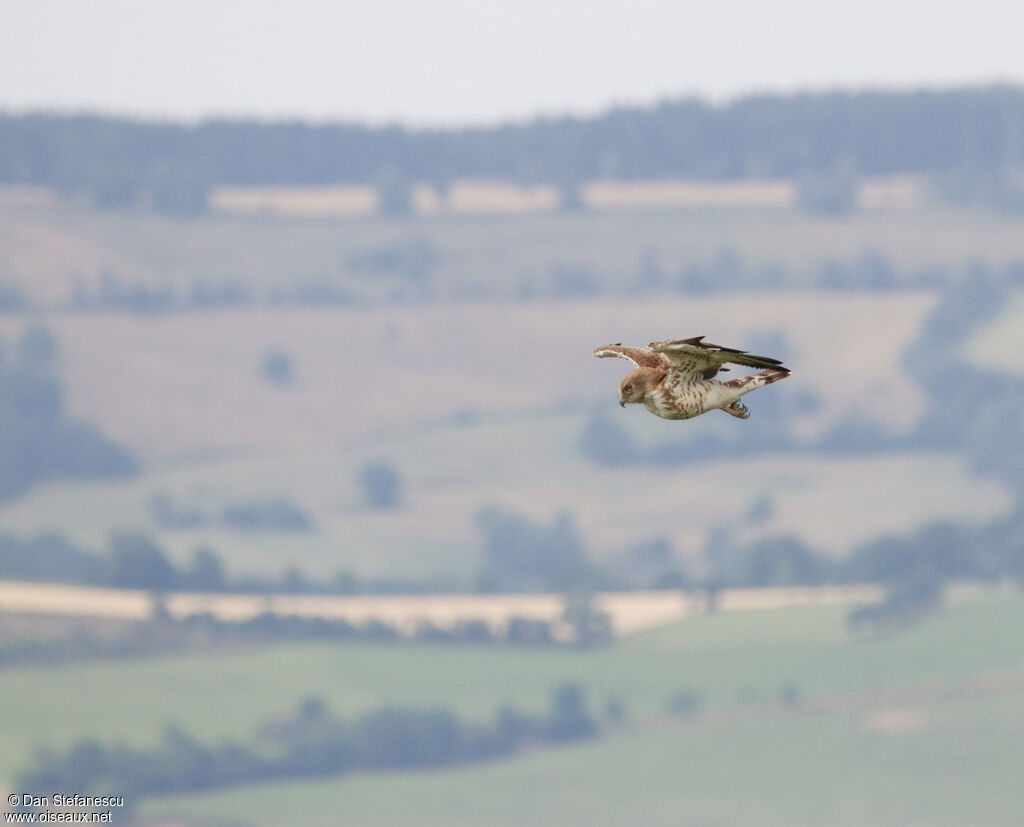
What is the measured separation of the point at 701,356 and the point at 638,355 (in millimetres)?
1262

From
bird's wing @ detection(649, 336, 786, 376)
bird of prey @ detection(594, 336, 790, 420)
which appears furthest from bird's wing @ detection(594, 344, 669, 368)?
bird's wing @ detection(649, 336, 786, 376)

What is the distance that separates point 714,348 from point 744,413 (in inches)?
75.6

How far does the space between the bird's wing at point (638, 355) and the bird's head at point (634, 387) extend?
31 cm

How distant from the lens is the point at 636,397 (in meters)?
24.0

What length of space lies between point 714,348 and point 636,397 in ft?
3.77

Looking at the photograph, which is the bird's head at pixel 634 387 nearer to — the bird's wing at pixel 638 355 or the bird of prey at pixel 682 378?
the bird of prey at pixel 682 378

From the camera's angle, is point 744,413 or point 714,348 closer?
point 714,348

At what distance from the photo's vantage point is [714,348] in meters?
23.3

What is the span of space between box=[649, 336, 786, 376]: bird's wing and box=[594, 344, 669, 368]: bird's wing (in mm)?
256

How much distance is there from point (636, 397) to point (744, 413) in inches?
64.0

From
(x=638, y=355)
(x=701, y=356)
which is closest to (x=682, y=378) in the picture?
(x=701, y=356)

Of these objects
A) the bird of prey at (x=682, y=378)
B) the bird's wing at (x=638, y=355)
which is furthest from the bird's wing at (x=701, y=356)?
the bird's wing at (x=638, y=355)

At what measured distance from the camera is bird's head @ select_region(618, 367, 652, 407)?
24.0 meters

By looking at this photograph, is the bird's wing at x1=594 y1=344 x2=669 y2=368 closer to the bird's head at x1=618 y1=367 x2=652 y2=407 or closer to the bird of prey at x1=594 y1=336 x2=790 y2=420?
the bird of prey at x1=594 y1=336 x2=790 y2=420
